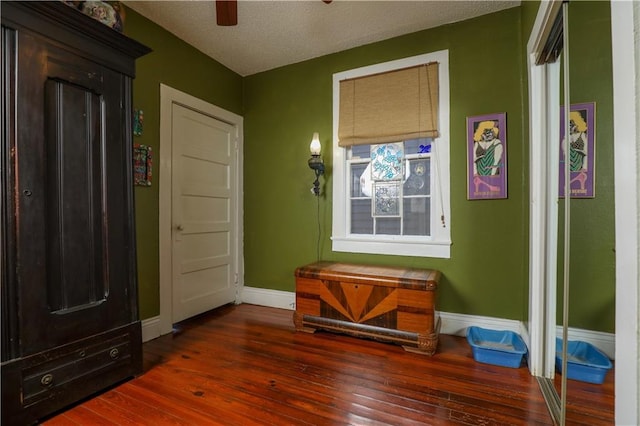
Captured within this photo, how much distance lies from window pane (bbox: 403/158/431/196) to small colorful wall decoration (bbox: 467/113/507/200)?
34cm

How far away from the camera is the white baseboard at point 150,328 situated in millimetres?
2384

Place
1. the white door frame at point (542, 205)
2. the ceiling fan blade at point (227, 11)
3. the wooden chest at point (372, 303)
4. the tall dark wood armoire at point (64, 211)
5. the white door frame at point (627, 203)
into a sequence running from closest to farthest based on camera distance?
the white door frame at point (627, 203) < the tall dark wood armoire at point (64, 211) < the white door frame at point (542, 205) < the ceiling fan blade at point (227, 11) < the wooden chest at point (372, 303)

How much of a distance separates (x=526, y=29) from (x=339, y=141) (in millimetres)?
1642

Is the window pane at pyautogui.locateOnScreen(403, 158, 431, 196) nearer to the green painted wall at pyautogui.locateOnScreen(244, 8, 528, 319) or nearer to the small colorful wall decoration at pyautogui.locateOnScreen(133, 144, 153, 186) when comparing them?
the green painted wall at pyautogui.locateOnScreen(244, 8, 528, 319)

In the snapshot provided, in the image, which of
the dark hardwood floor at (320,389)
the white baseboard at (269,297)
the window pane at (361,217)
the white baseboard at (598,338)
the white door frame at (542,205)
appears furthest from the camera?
the white baseboard at (269,297)

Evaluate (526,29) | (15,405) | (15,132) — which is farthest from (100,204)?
(526,29)

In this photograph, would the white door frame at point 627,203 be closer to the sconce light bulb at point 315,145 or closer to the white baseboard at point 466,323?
the white baseboard at point 466,323

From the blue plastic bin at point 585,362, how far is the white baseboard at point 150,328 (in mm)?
2779

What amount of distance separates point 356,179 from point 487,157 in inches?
45.5

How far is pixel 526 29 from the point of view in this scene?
2117mm

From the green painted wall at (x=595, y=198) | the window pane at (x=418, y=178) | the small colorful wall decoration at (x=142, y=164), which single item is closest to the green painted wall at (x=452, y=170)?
the window pane at (x=418, y=178)

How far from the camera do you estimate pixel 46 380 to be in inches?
57.0

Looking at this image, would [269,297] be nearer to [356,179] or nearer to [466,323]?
[356,179]

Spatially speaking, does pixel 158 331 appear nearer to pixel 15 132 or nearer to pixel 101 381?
pixel 101 381
